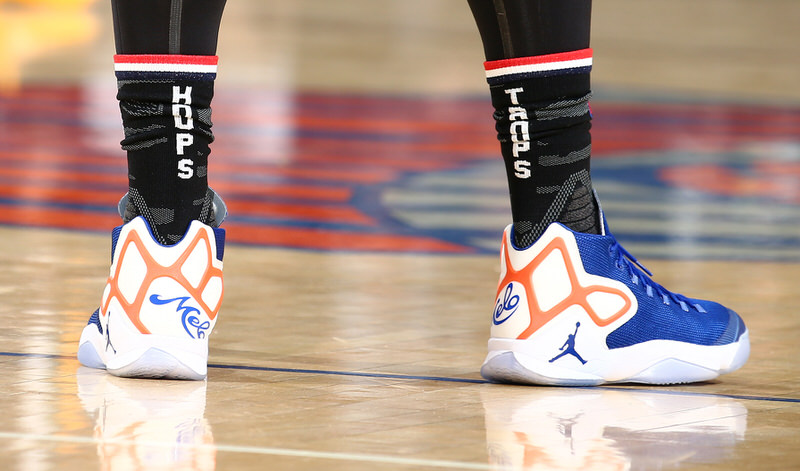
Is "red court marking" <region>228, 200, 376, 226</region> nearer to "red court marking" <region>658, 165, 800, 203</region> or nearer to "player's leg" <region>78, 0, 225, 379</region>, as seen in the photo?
"red court marking" <region>658, 165, 800, 203</region>

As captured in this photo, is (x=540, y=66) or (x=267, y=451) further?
(x=540, y=66)

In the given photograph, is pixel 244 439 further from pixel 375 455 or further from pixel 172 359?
pixel 172 359

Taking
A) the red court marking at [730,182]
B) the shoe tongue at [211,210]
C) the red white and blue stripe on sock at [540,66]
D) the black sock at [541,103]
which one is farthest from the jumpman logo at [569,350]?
the red court marking at [730,182]

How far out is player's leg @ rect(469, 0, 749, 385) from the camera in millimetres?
1683

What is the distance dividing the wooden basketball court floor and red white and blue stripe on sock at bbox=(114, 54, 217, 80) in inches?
12.8

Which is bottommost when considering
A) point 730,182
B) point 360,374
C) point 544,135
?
point 730,182

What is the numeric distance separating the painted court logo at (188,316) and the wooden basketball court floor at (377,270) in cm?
5

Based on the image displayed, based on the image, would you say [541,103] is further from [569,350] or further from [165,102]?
[165,102]

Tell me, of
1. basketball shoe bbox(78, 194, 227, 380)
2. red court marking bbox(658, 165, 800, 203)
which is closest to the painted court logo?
basketball shoe bbox(78, 194, 227, 380)

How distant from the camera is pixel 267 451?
129 centimetres

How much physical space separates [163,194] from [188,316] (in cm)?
14

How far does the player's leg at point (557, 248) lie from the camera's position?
1683 millimetres

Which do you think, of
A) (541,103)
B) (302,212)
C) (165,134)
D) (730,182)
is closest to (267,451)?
(165,134)

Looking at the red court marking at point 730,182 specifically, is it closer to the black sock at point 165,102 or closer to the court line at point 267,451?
the black sock at point 165,102
